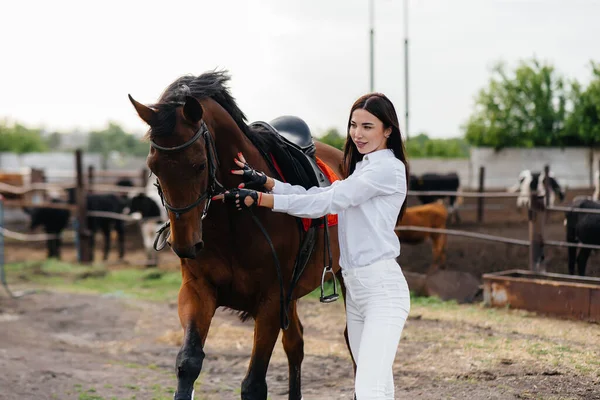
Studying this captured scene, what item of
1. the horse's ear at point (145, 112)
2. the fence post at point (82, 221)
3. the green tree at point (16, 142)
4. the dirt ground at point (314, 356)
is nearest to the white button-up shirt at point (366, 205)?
the horse's ear at point (145, 112)

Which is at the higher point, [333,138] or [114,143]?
[114,143]

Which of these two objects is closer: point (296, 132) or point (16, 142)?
point (296, 132)

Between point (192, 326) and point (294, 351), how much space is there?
1.25 metres

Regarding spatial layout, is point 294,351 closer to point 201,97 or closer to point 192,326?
point 192,326

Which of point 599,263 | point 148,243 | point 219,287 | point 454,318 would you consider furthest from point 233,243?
point 148,243

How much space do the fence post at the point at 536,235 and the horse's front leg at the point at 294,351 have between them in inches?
173

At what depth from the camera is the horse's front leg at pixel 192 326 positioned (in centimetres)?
312

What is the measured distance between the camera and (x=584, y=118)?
2973 cm

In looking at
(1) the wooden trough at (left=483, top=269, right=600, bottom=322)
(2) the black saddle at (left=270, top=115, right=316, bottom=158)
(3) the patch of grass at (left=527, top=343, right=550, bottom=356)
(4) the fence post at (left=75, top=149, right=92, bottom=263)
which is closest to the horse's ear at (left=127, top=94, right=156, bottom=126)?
(2) the black saddle at (left=270, top=115, right=316, bottom=158)

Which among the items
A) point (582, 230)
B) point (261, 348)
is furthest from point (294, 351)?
point (582, 230)

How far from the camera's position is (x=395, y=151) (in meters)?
3.00

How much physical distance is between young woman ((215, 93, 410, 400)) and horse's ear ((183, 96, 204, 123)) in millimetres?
325

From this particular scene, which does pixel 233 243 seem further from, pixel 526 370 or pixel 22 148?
pixel 22 148

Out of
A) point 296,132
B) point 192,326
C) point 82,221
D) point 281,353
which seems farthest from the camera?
point 82,221
